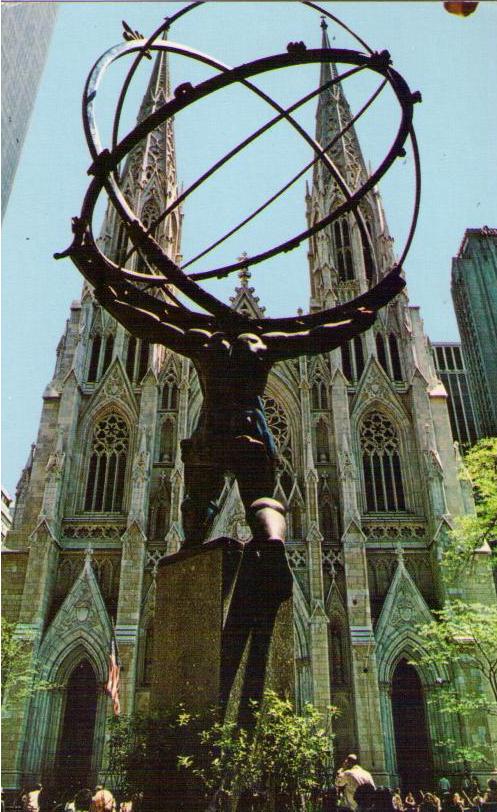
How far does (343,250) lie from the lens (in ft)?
112

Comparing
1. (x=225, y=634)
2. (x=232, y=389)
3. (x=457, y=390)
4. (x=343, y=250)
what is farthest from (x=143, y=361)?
(x=457, y=390)

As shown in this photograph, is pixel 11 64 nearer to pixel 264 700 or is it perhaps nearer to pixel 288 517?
pixel 264 700

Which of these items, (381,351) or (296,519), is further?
(381,351)

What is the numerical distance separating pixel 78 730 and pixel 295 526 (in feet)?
35.3

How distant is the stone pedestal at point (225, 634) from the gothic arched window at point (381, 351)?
2550 centimetres

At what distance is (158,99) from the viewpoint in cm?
4284

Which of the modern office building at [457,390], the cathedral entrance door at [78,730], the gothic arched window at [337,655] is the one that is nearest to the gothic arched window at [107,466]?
the cathedral entrance door at [78,730]

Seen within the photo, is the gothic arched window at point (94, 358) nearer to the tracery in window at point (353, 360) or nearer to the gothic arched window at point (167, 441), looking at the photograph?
the gothic arched window at point (167, 441)

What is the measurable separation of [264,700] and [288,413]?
2430 cm

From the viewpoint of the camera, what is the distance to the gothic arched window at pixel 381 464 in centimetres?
2670

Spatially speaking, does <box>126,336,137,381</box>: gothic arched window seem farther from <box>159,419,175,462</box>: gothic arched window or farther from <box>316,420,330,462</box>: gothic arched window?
<box>316,420,330,462</box>: gothic arched window

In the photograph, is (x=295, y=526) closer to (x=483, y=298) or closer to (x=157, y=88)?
(x=483, y=298)

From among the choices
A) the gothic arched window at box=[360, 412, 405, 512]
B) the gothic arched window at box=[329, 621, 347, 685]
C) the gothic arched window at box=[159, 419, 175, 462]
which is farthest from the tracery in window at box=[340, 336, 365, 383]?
the gothic arched window at box=[329, 621, 347, 685]

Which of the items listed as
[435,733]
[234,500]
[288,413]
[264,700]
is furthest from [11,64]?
[435,733]
